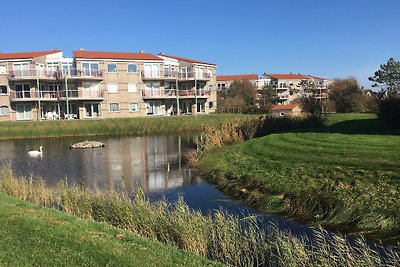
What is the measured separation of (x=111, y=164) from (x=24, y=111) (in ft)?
119

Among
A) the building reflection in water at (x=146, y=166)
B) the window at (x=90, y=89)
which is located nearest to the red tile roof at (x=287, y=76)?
the window at (x=90, y=89)

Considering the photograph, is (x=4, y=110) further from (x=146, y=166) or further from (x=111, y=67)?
(x=146, y=166)

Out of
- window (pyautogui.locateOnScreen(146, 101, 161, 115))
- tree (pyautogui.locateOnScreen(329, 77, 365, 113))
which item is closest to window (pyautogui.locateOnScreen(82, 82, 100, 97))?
window (pyautogui.locateOnScreen(146, 101, 161, 115))

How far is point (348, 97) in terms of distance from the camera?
5934cm

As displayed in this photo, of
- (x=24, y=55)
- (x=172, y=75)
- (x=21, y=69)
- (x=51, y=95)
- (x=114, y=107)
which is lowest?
(x=114, y=107)

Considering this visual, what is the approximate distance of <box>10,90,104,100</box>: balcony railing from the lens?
53.1 m

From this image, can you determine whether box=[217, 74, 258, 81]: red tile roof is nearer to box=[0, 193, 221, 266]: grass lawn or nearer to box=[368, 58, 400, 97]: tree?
box=[368, 58, 400, 97]: tree

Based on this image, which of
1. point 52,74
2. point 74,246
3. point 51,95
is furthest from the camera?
point 51,95

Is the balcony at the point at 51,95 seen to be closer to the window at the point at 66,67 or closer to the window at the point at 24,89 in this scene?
the window at the point at 24,89

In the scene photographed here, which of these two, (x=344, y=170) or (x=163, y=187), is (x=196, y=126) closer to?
(x=163, y=187)

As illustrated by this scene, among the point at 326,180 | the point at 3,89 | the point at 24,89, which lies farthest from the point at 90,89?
the point at 326,180

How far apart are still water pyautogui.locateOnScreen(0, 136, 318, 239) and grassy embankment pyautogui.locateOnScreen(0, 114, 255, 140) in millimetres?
7349

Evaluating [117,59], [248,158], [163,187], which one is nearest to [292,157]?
[248,158]

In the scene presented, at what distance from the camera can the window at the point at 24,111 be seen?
178ft
